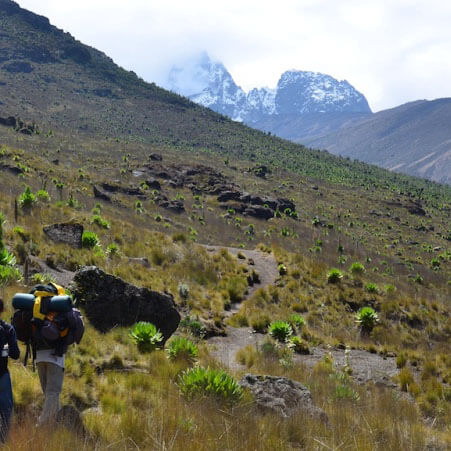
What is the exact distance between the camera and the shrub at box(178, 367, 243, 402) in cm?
485

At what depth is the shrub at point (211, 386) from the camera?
15.9 feet

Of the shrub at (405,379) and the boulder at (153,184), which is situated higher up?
the boulder at (153,184)

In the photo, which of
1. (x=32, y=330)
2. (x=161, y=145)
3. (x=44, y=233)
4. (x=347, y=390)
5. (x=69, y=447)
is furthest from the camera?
(x=161, y=145)

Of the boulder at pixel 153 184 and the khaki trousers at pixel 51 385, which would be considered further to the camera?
the boulder at pixel 153 184

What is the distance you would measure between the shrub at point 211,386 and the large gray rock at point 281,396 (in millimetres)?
355

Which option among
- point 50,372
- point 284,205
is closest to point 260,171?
point 284,205

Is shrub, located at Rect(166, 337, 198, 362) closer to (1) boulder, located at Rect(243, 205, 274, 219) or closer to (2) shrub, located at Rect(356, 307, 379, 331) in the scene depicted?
(2) shrub, located at Rect(356, 307, 379, 331)

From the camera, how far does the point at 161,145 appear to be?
80.1 m

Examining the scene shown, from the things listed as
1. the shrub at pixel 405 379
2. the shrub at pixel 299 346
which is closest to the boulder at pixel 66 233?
the shrub at pixel 299 346

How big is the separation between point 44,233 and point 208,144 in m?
78.5

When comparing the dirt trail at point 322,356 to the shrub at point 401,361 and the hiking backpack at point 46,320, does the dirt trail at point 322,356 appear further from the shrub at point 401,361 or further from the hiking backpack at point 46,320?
the hiking backpack at point 46,320

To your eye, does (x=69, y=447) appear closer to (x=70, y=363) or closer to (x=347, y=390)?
(x=70, y=363)

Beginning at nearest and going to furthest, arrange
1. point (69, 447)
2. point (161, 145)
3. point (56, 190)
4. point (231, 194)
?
point (69, 447) → point (56, 190) → point (231, 194) → point (161, 145)

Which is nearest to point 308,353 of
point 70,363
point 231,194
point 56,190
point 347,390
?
point 347,390
